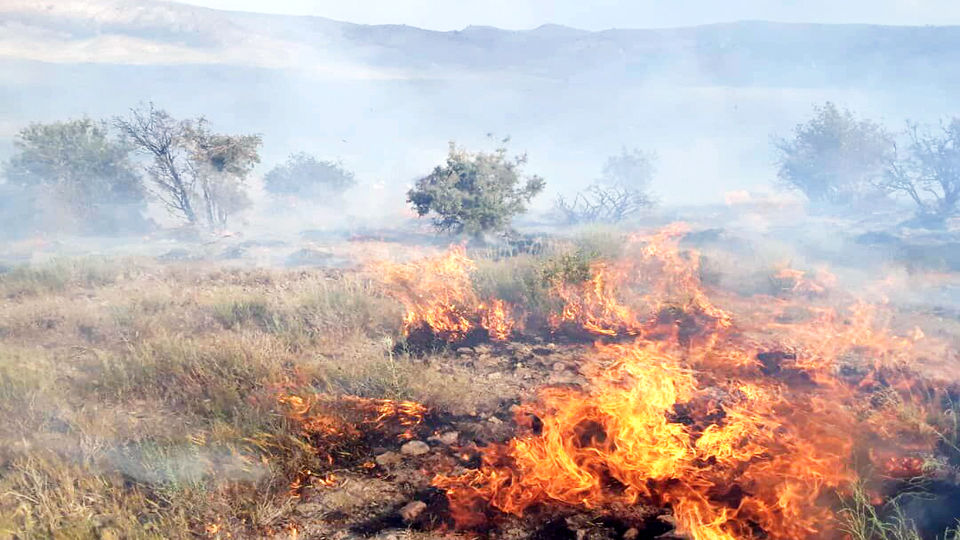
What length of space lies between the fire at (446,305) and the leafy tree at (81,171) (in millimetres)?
18002

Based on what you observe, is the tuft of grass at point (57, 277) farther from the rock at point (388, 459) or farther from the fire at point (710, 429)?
the fire at point (710, 429)

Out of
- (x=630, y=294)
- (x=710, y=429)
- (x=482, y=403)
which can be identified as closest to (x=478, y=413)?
(x=482, y=403)

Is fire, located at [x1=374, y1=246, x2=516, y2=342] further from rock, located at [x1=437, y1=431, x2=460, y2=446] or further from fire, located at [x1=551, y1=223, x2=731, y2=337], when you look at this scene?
rock, located at [x1=437, y1=431, x2=460, y2=446]

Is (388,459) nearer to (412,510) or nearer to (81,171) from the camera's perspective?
(412,510)

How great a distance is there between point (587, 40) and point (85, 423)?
86.3 meters

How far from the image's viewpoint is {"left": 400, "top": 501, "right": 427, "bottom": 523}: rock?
3902 mm

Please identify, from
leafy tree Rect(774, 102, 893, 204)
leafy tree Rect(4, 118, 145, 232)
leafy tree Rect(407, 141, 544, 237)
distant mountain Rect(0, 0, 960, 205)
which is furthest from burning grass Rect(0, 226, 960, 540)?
distant mountain Rect(0, 0, 960, 205)

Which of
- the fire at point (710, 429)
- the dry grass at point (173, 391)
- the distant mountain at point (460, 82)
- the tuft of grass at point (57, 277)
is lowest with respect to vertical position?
the fire at point (710, 429)

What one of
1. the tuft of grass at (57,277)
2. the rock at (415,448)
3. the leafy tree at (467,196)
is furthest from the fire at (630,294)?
the tuft of grass at (57,277)

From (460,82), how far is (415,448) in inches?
2775

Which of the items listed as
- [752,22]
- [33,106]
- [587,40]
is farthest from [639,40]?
[33,106]

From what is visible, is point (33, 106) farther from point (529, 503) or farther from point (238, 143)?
point (529, 503)

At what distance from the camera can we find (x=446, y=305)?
8.39 metres

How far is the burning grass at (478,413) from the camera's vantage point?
12.7 ft
